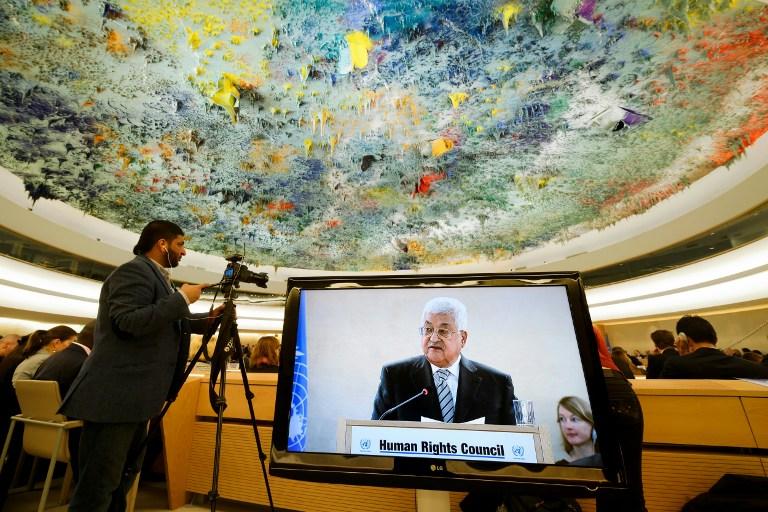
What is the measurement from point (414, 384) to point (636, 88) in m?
4.48

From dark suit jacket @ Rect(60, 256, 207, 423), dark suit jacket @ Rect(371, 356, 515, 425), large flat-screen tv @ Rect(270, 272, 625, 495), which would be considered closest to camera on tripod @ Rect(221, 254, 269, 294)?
dark suit jacket @ Rect(60, 256, 207, 423)

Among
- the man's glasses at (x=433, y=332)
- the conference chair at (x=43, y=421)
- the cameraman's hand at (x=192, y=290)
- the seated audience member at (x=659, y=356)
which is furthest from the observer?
the seated audience member at (x=659, y=356)

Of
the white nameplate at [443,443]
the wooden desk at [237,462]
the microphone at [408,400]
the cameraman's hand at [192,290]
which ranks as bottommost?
the wooden desk at [237,462]

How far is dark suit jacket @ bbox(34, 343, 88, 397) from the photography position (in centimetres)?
235

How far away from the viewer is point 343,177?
16.6 ft

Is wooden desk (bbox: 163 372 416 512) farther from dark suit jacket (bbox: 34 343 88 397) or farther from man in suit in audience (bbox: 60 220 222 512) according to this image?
dark suit jacket (bbox: 34 343 88 397)

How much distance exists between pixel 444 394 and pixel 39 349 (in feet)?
14.1

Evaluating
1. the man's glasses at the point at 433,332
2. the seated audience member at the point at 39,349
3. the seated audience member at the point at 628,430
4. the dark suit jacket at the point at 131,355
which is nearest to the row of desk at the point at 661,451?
the seated audience member at the point at 628,430

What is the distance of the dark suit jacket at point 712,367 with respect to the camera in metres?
2.25

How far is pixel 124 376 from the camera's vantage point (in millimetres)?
1301

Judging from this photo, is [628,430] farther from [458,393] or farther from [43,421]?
[43,421]

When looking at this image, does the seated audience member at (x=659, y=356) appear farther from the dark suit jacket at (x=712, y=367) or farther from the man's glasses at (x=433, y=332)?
the man's glasses at (x=433, y=332)

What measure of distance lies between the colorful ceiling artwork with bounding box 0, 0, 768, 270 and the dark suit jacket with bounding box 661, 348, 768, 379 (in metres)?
2.81

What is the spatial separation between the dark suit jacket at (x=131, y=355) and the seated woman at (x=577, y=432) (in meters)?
1.44
